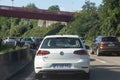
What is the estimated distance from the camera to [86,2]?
117 metres

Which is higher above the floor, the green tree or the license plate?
the green tree

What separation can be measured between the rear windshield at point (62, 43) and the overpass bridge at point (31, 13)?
322 feet

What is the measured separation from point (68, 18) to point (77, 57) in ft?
358

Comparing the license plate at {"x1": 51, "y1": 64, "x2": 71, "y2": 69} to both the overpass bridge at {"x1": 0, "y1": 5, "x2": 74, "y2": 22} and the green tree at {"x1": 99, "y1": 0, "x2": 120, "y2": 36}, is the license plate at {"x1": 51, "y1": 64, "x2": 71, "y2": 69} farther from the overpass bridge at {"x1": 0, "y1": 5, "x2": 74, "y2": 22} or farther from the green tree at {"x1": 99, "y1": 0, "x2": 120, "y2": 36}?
the overpass bridge at {"x1": 0, "y1": 5, "x2": 74, "y2": 22}

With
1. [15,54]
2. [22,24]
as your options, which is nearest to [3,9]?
[22,24]

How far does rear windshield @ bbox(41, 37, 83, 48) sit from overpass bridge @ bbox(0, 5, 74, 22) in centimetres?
9818

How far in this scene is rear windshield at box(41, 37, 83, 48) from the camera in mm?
17312

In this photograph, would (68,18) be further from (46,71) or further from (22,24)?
(46,71)

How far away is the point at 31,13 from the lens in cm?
12025

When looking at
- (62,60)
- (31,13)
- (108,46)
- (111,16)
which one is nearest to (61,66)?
(62,60)

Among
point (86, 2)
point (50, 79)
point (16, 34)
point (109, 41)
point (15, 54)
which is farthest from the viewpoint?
point (16, 34)

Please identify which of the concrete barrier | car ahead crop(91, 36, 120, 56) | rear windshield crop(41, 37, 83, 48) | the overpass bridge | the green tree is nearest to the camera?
rear windshield crop(41, 37, 83, 48)

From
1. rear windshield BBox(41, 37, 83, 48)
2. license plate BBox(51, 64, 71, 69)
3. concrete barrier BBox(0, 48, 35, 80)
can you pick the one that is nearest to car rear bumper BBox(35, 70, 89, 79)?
license plate BBox(51, 64, 71, 69)

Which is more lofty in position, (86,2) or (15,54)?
(86,2)
